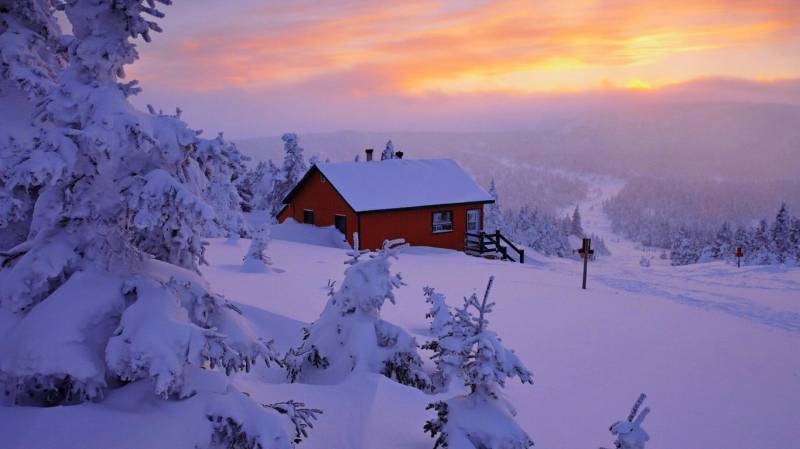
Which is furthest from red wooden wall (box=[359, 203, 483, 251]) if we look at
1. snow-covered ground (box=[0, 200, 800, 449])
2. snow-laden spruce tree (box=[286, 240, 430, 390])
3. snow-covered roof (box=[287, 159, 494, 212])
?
snow-laden spruce tree (box=[286, 240, 430, 390])

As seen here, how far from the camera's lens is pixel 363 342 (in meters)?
7.99

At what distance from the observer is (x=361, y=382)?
7.54 metres

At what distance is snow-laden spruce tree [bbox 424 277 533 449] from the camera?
210 inches

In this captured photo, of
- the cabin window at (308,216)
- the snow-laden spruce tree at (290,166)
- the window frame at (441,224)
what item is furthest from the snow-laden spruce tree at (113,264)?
the snow-laden spruce tree at (290,166)

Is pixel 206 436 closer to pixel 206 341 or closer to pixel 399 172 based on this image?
pixel 206 341

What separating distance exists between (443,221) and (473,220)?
2.12 m

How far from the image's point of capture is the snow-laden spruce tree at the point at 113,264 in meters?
3.98

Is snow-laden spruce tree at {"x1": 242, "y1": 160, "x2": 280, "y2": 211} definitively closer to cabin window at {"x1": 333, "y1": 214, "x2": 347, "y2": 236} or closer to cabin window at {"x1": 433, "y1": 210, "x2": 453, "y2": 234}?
cabin window at {"x1": 333, "y1": 214, "x2": 347, "y2": 236}

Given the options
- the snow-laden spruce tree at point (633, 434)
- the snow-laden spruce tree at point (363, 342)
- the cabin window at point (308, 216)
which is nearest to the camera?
the snow-laden spruce tree at point (633, 434)

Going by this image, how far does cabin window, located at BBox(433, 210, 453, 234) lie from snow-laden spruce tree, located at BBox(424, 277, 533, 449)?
23.9 meters

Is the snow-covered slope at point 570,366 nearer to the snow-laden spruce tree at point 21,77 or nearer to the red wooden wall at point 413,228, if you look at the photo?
the snow-laden spruce tree at point 21,77

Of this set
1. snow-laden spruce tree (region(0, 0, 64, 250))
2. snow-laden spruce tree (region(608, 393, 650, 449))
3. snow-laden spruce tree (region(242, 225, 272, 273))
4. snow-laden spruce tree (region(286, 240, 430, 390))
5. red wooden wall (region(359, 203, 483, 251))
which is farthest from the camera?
red wooden wall (region(359, 203, 483, 251))

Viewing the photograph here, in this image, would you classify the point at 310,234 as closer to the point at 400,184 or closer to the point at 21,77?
the point at 400,184

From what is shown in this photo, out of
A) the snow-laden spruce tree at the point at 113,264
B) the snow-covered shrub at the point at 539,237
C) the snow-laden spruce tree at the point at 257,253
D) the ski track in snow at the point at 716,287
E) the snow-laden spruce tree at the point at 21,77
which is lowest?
the snow-covered shrub at the point at 539,237
